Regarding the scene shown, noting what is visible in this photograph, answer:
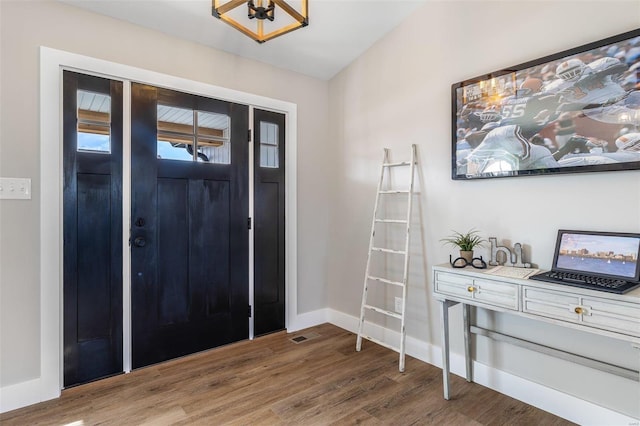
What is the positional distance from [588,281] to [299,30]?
8.48 feet

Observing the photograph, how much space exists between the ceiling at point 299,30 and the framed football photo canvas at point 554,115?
0.92 metres

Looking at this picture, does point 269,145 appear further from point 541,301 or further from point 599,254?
point 599,254

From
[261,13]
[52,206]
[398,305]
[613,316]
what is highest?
[261,13]

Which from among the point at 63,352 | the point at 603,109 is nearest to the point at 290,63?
the point at 603,109

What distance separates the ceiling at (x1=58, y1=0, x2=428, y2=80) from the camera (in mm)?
2277

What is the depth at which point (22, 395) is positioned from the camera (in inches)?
77.9

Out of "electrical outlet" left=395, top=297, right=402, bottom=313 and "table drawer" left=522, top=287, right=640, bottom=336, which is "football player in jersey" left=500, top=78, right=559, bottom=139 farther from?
"electrical outlet" left=395, top=297, right=402, bottom=313

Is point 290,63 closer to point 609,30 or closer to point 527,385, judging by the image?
point 609,30

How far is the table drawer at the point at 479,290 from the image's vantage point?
1740mm

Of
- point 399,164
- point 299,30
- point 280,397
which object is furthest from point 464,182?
point 280,397

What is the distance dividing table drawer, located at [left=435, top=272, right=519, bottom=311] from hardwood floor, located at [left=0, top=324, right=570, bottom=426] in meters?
0.68

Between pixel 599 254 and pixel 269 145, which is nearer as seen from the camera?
pixel 599 254

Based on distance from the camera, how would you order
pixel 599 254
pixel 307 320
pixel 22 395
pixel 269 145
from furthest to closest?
pixel 307 320 → pixel 269 145 → pixel 22 395 → pixel 599 254

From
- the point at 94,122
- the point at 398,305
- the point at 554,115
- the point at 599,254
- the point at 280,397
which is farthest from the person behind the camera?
the point at 398,305
